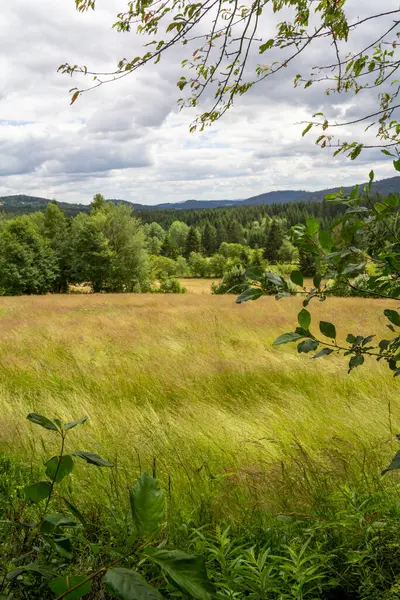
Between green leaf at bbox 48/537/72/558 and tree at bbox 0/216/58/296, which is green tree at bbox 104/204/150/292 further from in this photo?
green leaf at bbox 48/537/72/558

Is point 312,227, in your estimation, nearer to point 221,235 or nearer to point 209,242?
point 209,242

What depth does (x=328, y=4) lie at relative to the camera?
205cm

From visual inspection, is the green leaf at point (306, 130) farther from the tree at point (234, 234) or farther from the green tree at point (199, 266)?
the tree at point (234, 234)

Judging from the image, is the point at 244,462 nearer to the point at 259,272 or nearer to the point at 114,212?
the point at 259,272

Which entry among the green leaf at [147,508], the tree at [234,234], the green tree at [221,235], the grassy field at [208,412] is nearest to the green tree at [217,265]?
the green tree at [221,235]

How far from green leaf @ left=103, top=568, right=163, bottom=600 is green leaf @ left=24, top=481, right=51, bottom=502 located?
1.47ft

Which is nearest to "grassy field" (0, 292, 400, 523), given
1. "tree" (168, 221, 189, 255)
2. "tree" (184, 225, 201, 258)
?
"tree" (184, 225, 201, 258)

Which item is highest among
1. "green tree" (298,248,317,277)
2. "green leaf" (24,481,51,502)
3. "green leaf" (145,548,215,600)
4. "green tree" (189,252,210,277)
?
"green tree" (298,248,317,277)

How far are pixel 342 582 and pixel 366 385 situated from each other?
3418 mm

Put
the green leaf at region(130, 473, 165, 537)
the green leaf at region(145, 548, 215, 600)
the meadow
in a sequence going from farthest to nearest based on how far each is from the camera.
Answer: the meadow < the green leaf at region(130, 473, 165, 537) < the green leaf at region(145, 548, 215, 600)

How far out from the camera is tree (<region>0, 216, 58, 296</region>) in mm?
35906

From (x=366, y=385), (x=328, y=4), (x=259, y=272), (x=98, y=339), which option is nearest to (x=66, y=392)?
(x=98, y=339)

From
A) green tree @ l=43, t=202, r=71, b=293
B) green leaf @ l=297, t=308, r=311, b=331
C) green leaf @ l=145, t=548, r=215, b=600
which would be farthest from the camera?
green tree @ l=43, t=202, r=71, b=293

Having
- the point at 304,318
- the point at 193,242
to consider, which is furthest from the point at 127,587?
the point at 193,242
